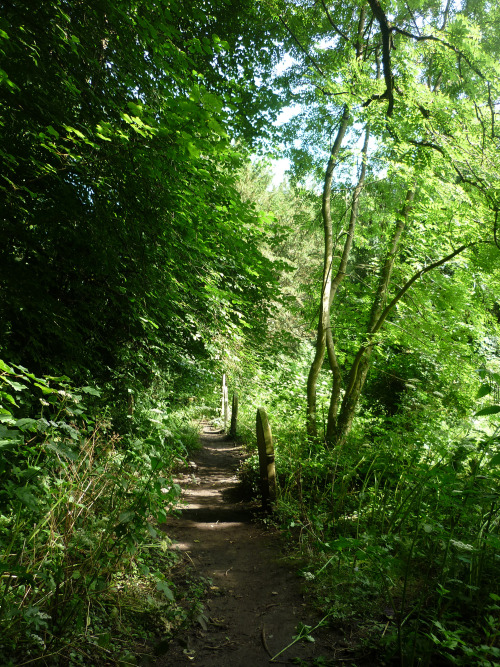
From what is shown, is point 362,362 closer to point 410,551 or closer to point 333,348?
point 333,348

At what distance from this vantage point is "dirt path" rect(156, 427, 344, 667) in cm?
253

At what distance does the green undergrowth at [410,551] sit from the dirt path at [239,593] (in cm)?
26

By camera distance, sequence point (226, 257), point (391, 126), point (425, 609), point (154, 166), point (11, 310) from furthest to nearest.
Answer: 1. point (226, 257)
2. point (391, 126)
3. point (154, 166)
4. point (11, 310)
5. point (425, 609)

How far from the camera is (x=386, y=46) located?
127 inches

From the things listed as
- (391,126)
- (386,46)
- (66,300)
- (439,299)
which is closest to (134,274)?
(66,300)

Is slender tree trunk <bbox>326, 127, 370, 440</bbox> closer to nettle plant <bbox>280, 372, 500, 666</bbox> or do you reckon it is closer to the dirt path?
nettle plant <bbox>280, 372, 500, 666</bbox>

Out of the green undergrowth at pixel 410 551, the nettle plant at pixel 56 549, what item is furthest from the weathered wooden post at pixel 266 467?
the nettle plant at pixel 56 549

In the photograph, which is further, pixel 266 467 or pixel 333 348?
pixel 333 348

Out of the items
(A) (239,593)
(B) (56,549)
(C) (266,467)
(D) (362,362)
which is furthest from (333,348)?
(B) (56,549)

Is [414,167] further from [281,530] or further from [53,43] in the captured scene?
[281,530]

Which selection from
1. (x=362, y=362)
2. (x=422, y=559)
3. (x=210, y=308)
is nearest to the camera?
(x=422, y=559)

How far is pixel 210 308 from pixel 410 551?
389 cm

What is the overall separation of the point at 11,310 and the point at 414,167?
4875 millimetres

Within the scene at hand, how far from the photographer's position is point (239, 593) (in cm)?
343
